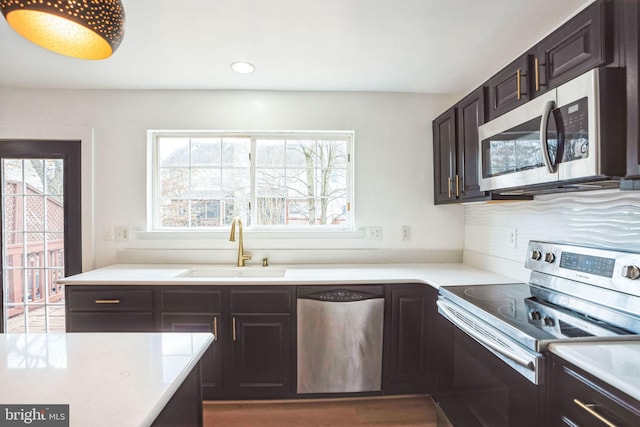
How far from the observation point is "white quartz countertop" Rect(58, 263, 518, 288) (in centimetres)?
A: 194

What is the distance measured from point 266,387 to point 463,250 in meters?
1.82

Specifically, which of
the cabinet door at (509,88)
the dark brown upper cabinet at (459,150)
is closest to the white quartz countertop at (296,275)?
the dark brown upper cabinet at (459,150)

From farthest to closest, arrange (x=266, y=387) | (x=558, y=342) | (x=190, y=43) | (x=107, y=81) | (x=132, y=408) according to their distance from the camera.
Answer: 1. (x=107, y=81)
2. (x=266, y=387)
3. (x=190, y=43)
4. (x=558, y=342)
5. (x=132, y=408)

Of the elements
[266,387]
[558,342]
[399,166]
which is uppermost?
[399,166]

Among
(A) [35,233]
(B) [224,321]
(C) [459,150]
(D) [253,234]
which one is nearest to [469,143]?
(C) [459,150]

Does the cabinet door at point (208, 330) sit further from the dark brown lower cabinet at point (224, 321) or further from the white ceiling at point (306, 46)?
the white ceiling at point (306, 46)

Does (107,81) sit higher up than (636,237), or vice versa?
(107,81)

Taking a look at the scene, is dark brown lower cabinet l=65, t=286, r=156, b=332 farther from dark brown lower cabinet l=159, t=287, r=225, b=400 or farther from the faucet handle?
the faucet handle

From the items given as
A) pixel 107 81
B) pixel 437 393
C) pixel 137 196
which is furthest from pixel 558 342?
pixel 107 81

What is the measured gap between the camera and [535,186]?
1.37 m

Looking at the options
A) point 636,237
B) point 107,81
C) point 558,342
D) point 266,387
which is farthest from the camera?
point 107,81

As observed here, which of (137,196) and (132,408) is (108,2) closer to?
(132,408)

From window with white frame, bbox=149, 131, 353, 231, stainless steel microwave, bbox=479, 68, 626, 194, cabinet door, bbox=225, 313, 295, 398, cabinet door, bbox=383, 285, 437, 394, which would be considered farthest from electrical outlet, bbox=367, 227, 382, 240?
stainless steel microwave, bbox=479, 68, 626, 194

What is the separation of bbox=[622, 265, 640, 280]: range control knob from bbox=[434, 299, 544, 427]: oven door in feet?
1.77
